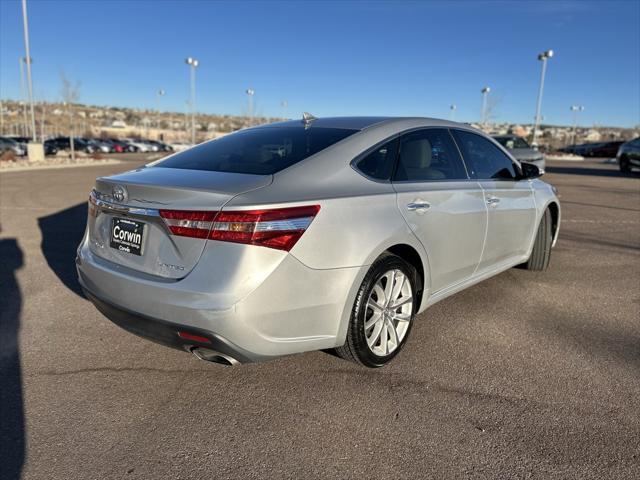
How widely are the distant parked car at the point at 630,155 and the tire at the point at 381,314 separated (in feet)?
72.8

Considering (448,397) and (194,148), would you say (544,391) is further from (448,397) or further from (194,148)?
(194,148)

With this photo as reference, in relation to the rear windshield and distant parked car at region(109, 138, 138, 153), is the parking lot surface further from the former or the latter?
distant parked car at region(109, 138, 138, 153)

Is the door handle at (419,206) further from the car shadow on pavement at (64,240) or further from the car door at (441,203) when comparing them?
the car shadow on pavement at (64,240)

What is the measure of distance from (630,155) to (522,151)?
937cm

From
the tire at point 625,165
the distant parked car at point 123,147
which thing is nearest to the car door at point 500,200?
the tire at point 625,165

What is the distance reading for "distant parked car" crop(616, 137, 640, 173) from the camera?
2120cm

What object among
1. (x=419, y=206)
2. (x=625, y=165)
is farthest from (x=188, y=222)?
(x=625, y=165)

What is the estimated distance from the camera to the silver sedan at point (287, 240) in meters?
2.53

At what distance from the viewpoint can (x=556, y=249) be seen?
683 cm

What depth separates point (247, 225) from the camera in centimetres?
249

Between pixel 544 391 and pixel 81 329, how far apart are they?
11.0 ft

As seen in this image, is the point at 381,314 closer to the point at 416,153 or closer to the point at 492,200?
the point at 416,153

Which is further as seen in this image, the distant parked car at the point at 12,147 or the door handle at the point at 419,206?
the distant parked car at the point at 12,147

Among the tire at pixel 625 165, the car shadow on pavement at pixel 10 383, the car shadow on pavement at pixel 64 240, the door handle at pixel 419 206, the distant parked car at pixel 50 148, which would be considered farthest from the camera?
the distant parked car at pixel 50 148
